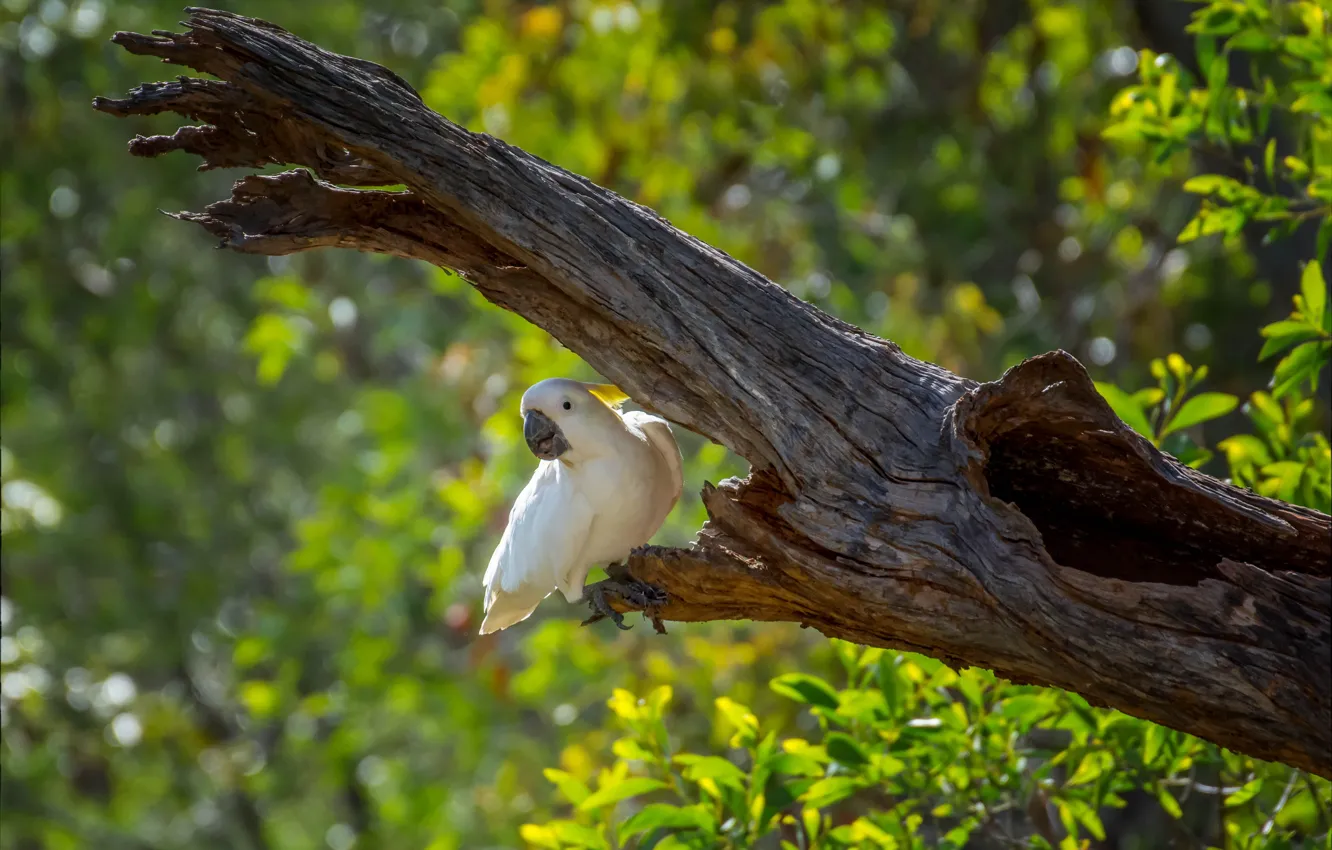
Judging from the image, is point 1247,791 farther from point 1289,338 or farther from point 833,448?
point 833,448

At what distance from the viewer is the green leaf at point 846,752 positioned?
274 cm

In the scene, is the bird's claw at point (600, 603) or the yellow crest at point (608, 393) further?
the yellow crest at point (608, 393)

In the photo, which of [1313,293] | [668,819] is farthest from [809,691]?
[1313,293]

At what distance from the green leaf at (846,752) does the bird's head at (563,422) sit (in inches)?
31.9

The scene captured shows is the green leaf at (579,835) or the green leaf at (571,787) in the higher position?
the green leaf at (571,787)

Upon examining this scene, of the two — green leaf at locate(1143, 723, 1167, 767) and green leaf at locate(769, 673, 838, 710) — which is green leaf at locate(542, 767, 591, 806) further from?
green leaf at locate(1143, 723, 1167, 767)

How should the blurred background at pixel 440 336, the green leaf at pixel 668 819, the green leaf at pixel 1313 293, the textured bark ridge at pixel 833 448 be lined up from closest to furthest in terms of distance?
the textured bark ridge at pixel 833 448
the green leaf at pixel 1313 293
the green leaf at pixel 668 819
the blurred background at pixel 440 336

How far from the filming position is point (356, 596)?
23.0 ft

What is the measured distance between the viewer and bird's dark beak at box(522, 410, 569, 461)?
2512 mm

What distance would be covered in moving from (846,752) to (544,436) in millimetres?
916

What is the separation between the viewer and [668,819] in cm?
268

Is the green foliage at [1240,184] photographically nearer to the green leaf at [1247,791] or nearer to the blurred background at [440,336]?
the green leaf at [1247,791]

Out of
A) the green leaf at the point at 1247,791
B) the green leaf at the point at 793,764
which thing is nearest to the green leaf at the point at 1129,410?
the green leaf at the point at 1247,791

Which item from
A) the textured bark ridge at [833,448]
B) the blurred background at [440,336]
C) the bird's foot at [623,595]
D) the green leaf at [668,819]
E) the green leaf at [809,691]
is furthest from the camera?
the blurred background at [440,336]
